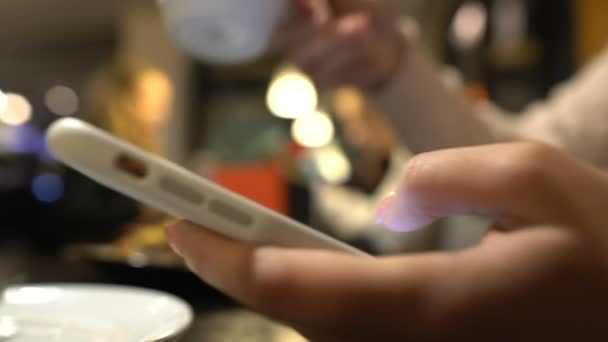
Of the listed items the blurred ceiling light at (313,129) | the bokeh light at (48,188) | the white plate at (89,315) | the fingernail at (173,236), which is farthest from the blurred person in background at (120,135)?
the blurred ceiling light at (313,129)

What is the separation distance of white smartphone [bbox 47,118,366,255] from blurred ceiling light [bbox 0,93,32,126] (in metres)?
0.98

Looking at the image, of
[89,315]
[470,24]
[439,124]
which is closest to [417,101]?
[439,124]

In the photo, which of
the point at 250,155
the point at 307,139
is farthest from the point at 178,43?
the point at 307,139

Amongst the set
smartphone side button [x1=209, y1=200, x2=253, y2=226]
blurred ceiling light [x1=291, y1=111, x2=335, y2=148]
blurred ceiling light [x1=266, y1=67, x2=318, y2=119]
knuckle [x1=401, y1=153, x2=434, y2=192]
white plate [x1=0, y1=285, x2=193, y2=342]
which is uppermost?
blurred ceiling light [x1=266, y1=67, x2=318, y2=119]

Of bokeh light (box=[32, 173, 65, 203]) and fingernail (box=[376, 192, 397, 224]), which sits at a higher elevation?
fingernail (box=[376, 192, 397, 224])

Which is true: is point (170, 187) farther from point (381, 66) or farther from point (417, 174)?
point (381, 66)

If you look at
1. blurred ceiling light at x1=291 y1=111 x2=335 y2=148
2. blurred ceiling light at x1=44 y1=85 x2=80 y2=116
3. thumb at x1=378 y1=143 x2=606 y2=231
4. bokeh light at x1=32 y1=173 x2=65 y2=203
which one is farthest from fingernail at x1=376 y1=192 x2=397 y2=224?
blurred ceiling light at x1=291 y1=111 x2=335 y2=148

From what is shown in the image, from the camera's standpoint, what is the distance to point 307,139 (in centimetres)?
247

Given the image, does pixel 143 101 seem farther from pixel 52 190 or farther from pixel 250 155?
pixel 250 155

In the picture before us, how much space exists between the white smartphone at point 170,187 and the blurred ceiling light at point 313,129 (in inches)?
83.6

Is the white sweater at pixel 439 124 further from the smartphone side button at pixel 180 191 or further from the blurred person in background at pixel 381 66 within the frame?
the smartphone side button at pixel 180 191

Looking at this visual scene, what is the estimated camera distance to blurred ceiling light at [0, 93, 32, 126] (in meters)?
1.09

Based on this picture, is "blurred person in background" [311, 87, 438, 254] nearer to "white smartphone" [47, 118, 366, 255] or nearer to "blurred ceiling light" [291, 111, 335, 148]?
"white smartphone" [47, 118, 366, 255]

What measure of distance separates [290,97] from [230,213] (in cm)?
248
